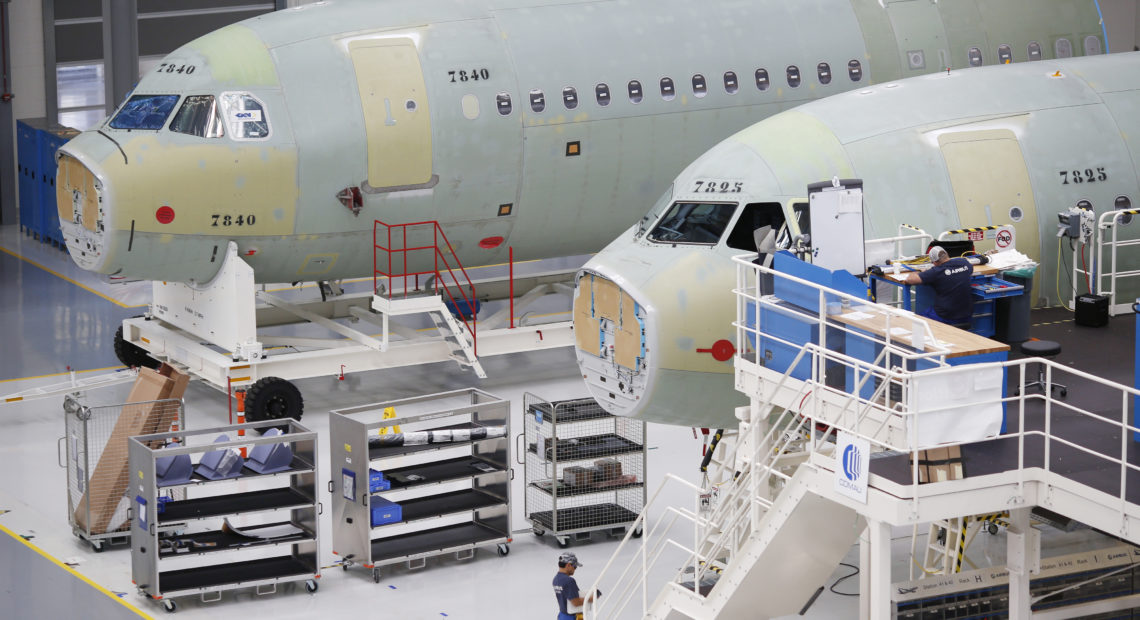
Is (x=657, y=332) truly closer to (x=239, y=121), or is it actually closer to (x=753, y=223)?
(x=753, y=223)

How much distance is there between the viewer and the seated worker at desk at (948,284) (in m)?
17.5

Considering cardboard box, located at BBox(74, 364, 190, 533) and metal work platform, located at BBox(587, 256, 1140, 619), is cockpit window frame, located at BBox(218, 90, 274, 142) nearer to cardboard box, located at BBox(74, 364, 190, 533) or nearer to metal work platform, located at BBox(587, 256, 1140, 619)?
cardboard box, located at BBox(74, 364, 190, 533)

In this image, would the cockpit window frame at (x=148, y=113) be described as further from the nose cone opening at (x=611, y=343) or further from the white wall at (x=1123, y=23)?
the white wall at (x=1123, y=23)

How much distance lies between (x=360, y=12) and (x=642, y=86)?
4.61 meters

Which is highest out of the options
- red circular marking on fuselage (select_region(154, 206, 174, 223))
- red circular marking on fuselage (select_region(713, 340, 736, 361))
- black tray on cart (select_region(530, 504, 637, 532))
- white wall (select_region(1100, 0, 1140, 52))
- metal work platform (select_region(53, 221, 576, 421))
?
white wall (select_region(1100, 0, 1140, 52))

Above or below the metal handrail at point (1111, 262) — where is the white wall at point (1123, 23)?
above

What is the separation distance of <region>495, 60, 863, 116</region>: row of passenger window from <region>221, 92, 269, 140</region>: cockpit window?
3.69m

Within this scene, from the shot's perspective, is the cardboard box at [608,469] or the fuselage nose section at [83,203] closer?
the cardboard box at [608,469]

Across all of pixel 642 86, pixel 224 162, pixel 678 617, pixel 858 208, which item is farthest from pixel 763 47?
pixel 678 617

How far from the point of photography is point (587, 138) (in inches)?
1109

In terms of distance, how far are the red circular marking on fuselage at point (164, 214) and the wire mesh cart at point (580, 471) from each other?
6358 mm

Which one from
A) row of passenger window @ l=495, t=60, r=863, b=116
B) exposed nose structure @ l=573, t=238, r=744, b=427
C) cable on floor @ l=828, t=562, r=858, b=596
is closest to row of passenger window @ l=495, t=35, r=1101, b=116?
row of passenger window @ l=495, t=60, r=863, b=116

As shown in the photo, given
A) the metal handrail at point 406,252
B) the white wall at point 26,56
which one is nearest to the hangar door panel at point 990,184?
the metal handrail at point 406,252

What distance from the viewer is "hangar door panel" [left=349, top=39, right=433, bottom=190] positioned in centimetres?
2678
